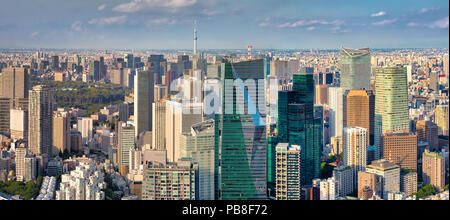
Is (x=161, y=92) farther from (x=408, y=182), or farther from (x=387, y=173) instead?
(x=408, y=182)

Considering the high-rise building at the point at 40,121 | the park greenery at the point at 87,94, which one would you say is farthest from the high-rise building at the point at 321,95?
the high-rise building at the point at 40,121

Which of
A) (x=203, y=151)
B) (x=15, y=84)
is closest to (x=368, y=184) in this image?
(x=203, y=151)

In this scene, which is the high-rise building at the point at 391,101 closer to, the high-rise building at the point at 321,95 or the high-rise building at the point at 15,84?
the high-rise building at the point at 321,95

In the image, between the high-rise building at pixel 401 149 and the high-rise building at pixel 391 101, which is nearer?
the high-rise building at pixel 401 149

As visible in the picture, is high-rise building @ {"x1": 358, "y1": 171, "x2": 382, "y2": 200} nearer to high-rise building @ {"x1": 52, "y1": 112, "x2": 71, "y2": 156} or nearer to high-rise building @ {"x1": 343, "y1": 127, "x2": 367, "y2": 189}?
high-rise building @ {"x1": 343, "y1": 127, "x2": 367, "y2": 189}
